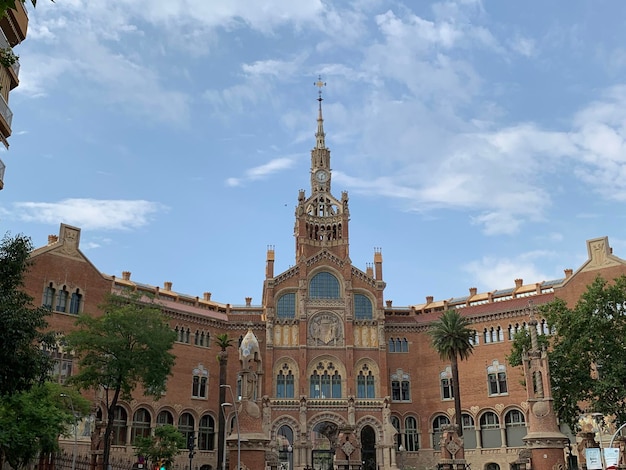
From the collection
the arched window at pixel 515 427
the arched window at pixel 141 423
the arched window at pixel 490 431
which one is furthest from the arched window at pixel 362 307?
the arched window at pixel 141 423

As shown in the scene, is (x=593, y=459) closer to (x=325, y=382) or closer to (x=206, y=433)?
(x=325, y=382)

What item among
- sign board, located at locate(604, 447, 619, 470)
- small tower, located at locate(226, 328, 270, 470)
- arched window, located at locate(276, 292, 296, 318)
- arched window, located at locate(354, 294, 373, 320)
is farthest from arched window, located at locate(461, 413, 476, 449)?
small tower, located at locate(226, 328, 270, 470)

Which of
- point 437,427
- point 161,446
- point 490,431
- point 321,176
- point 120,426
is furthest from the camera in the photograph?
point 321,176

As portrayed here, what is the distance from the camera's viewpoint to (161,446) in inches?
1960

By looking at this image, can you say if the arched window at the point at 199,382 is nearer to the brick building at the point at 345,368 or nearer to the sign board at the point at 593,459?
the brick building at the point at 345,368

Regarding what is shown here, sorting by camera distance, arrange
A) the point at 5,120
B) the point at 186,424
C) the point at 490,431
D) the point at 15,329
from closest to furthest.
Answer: the point at 15,329 < the point at 5,120 < the point at 186,424 < the point at 490,431

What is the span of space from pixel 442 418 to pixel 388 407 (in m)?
6.48

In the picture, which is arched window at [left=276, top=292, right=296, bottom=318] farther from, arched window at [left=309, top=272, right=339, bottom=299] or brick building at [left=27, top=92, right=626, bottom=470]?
arched window at [left=309, top=272, right=339, bottom=299]

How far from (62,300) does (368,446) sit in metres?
34.0

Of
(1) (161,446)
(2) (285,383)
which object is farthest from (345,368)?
(1) (161,446)

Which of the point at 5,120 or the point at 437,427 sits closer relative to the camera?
the point at 5,120

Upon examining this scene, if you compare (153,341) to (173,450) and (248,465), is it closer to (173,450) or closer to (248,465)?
(173,450)

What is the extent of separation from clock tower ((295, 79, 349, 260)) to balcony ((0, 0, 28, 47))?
155 feet

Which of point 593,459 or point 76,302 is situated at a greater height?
point 76,302
